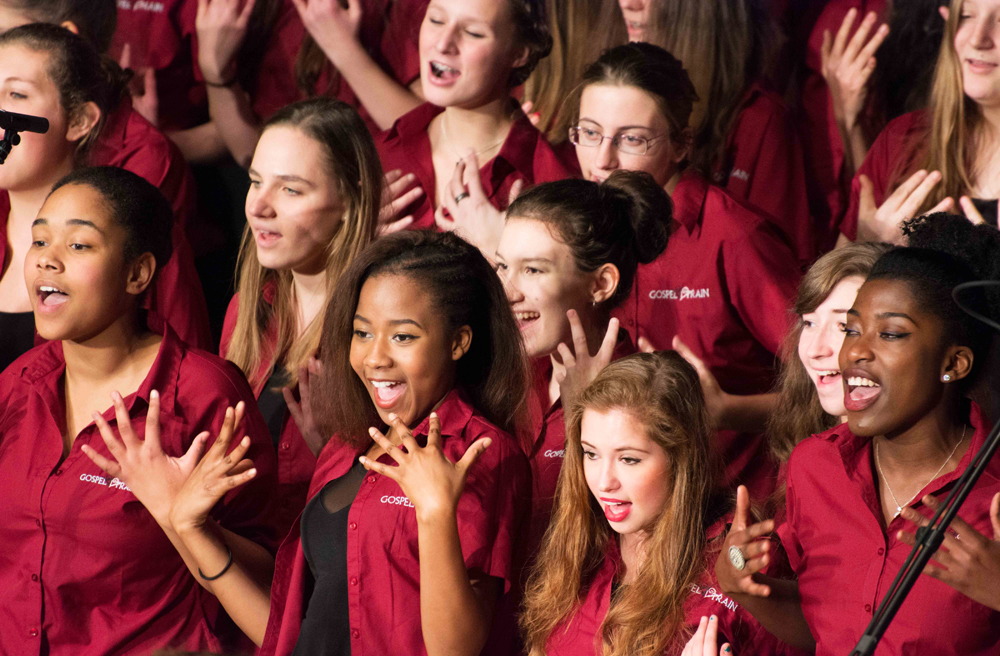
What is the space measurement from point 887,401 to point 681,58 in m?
2.00

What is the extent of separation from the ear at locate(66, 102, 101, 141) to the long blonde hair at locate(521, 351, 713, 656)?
1.87 m

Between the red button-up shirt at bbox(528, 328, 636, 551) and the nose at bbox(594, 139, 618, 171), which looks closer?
the red button-up shirt at bbox(528, 328, 636, 551)

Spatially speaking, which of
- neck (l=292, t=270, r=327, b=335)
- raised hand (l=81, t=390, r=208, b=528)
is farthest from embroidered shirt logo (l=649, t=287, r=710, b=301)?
raised hand (l=81, t=390, r=208, b=528)

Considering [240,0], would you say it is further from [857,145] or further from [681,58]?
[857,145]

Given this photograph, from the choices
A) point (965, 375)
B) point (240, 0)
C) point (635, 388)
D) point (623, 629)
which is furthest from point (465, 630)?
point (240, 0)

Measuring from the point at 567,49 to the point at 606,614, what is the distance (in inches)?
86.3

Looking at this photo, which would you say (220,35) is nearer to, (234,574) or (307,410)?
(307,410)

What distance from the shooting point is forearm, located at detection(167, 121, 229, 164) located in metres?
4.49

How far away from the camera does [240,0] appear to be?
4523mm

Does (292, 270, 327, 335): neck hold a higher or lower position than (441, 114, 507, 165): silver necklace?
lower

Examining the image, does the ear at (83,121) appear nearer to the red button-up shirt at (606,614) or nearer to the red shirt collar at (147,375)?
the red shirt collar at (147,375)

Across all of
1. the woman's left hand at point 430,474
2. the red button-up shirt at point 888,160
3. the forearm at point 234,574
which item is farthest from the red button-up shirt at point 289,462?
the red button-up shirt at point 888,160

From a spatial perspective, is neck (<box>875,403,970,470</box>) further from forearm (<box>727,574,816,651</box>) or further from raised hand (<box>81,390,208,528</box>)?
raised hand (<box>81,390,208,528</box>)

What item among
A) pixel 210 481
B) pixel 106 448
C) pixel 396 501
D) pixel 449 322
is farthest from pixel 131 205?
pixel 396 501
